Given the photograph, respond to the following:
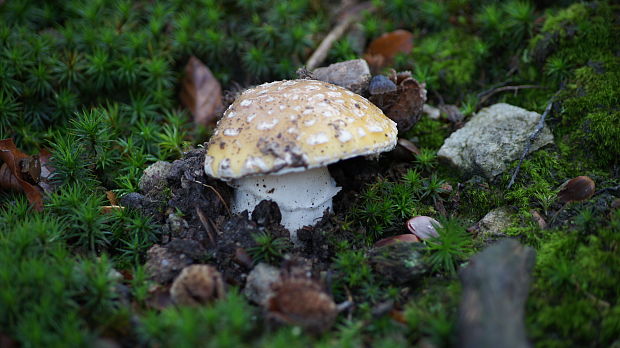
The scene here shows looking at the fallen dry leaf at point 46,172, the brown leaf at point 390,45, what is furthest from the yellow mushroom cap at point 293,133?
the brown leaf at point 390,45

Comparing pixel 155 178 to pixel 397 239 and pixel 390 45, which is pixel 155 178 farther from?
pixel 390 45

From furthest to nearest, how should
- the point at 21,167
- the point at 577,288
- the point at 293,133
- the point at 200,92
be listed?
1. the point at 200,92
2. the point at 21,167
3. the point at 293,133
4. the point at 577,288

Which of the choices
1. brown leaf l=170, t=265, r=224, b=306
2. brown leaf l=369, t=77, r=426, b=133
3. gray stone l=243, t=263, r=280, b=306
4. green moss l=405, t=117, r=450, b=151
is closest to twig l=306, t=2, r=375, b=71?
brown leaf l=369, t=77, r=426, b=133

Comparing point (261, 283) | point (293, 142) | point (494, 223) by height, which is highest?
point (293, 142)

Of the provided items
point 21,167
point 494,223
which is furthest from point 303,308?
point 21,167

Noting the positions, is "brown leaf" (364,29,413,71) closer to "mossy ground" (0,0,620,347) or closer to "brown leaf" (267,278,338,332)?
"mossy ground" (0,0,620,347)

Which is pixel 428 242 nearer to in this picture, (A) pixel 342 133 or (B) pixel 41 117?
(A) pixel 342 133
